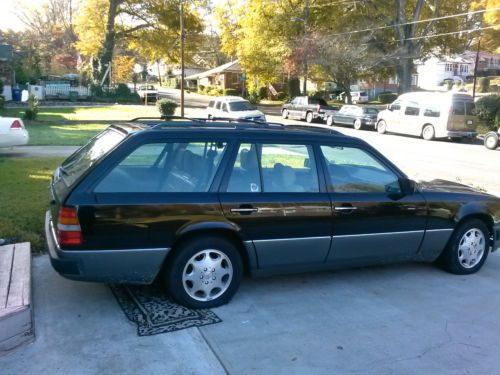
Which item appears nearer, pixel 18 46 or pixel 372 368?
pixel 372 368

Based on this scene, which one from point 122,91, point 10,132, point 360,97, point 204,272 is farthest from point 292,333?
point 360,97

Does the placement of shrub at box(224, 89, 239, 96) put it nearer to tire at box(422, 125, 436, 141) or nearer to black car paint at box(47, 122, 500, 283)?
tire at box(422, 125, 436, 141)

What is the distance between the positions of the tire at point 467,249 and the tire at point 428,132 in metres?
20.0

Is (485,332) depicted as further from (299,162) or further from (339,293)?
(299,162)

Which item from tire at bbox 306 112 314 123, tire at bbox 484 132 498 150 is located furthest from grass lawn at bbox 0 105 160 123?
tire at bbox 484 132 498 150

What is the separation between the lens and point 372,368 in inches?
136

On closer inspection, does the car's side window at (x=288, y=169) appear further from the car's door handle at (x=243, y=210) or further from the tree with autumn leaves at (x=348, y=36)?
the tree with autumn leaves at (x=348, y=36)

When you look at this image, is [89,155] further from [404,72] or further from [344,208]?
[404,72]

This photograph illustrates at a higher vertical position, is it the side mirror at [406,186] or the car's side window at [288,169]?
the car's side window at [288,169]

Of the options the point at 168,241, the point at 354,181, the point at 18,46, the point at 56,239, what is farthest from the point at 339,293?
the point at 18,46

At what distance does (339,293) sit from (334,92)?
53.9 m

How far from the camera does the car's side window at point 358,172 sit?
15.6ft

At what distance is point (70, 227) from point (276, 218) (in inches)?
65.0

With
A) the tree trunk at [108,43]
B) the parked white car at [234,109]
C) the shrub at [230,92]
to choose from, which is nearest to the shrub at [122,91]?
the tree trunk at [108,43]
